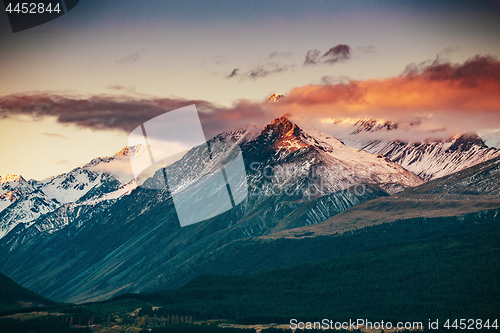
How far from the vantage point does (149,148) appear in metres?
156
